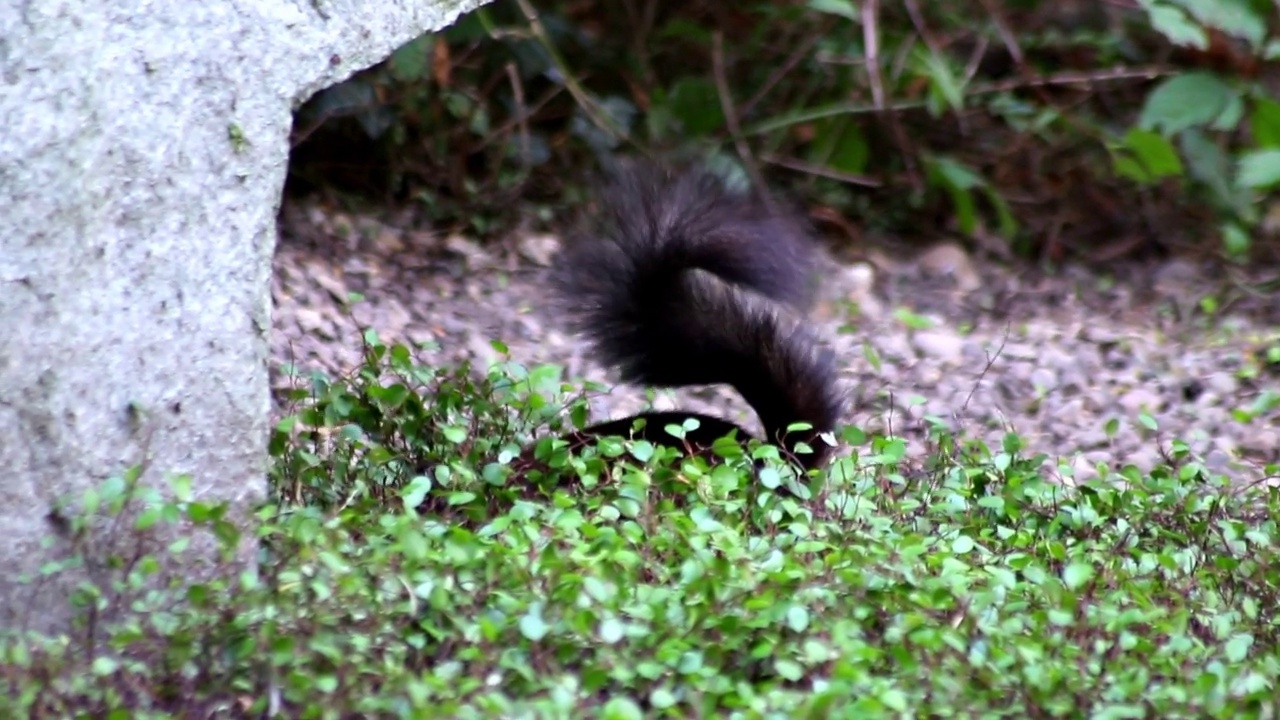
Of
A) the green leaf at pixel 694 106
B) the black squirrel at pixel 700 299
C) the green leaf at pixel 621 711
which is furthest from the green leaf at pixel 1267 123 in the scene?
the green leaf at pixel 621 711

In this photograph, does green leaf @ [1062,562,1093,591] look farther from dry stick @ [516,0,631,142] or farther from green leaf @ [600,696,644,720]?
dry stick @ [516,0,631,142]

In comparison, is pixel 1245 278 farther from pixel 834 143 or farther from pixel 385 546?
pixel 385 546

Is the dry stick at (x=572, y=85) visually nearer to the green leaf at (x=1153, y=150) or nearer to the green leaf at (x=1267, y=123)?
the green leaf at (x=1153, y=150)

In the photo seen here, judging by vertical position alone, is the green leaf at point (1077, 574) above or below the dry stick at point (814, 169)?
below

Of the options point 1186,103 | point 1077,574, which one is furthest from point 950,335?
point 1077,574

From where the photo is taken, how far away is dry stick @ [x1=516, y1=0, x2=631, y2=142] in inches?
220

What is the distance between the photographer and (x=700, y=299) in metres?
3.60

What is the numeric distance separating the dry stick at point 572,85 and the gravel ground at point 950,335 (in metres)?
0.53

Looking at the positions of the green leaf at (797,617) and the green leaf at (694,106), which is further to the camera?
the green leaf at (694,106)

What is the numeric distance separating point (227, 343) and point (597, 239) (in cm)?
105

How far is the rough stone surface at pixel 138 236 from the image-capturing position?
260cm

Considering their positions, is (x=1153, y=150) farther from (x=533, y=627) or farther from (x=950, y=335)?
(x=533, y=627)

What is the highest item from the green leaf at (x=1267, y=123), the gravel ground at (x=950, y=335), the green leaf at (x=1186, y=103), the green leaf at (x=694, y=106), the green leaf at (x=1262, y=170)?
the green leaf at (x=694, y=106)

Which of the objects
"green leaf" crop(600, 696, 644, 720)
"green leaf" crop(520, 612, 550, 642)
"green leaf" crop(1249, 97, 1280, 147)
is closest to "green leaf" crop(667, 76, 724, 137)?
"green leaf" crop(1249, 97, 1280, 147)
